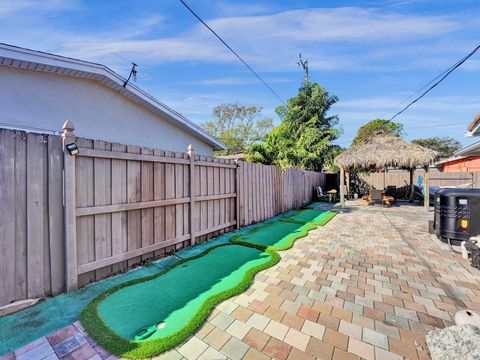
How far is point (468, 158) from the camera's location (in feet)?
57.9

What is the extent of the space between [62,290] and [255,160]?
11.4 m

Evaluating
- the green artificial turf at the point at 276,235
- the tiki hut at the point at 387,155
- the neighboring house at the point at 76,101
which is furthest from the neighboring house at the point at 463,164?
the neighboring house at the point at 76,101

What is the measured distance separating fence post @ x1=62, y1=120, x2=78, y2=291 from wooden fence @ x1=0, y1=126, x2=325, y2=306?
1 centimetres

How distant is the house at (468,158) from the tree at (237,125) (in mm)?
19552

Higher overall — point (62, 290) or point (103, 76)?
point (103, 76)

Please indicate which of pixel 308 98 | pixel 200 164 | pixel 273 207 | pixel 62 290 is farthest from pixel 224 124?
pixel 62 290

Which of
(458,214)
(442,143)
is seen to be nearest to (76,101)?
(458,214)

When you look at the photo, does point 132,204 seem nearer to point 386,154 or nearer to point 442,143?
point 386,154

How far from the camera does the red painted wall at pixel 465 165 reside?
16.6 m

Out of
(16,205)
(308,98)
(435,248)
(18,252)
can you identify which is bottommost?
(435,248)

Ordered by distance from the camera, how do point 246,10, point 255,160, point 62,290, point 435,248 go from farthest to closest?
point 255,160, point 246,10, point 435,248, point 62,290

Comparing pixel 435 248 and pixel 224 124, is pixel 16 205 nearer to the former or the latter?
pixel 435 248

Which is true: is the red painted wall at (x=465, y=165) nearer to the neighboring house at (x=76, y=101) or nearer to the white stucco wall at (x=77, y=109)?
the neighboring house at (x=76, y=101)

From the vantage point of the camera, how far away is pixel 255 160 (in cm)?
1335
